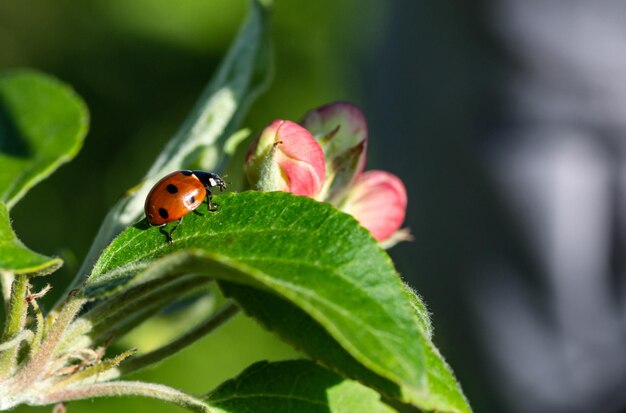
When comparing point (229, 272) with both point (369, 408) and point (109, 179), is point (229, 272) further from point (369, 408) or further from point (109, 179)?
point (109, 179)

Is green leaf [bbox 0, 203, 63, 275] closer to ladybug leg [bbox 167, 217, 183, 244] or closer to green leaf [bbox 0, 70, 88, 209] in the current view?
ladybug leg [bbox 167, 217, 183, 244]

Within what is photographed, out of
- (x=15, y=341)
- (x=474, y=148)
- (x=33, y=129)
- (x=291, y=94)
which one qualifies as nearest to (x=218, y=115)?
(x=33, y=129)

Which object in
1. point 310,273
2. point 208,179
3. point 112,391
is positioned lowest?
point 112,391

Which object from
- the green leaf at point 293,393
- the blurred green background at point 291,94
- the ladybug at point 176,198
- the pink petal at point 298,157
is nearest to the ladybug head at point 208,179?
the ladybug at point 176,198

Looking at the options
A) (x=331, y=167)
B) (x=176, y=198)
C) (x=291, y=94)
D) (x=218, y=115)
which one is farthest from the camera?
(x=291, y=94)

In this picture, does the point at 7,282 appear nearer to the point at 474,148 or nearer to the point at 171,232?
the point at 171,232

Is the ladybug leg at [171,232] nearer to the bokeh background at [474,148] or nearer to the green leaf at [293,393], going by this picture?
the green leaf at [293,393]

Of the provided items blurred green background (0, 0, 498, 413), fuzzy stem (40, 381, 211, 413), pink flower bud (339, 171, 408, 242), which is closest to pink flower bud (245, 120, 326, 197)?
pink flower bud (339, 171, 408, 242)
